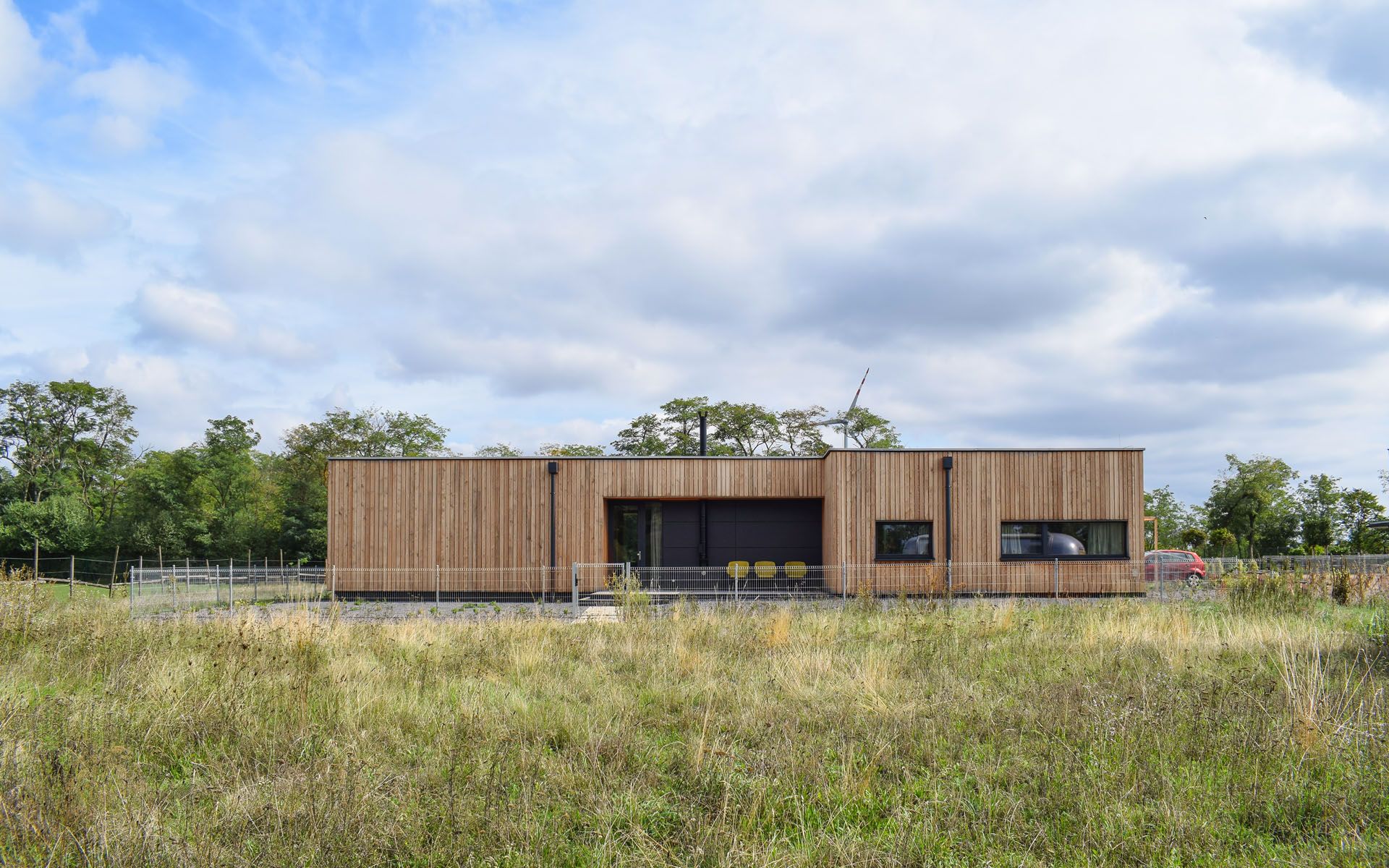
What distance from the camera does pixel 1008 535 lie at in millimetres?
18297

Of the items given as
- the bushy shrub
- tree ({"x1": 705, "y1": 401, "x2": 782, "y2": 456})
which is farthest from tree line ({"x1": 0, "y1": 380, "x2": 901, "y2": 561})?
the bushy shrub

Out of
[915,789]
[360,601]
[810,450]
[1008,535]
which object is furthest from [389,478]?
[810,450]

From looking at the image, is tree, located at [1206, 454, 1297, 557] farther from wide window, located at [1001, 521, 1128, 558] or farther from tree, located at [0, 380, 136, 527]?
tree, located at [0, 380, 136, 527]

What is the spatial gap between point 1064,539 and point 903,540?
3.41 meters

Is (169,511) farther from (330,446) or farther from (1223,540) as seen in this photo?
(1223,540)

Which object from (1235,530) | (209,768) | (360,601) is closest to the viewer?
(209,768)

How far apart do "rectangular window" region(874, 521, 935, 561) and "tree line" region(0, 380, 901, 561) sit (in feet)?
57.7

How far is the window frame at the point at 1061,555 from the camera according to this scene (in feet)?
59.2

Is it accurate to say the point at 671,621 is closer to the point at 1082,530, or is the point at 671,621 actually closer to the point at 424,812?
the point at 424,812

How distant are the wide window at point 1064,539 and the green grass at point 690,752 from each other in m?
9.67

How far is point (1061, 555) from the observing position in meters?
18.1

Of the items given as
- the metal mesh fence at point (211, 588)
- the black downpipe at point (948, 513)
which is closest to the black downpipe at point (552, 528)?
the metal mesh fence at point (211, 588)

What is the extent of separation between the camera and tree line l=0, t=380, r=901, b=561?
36.3 m

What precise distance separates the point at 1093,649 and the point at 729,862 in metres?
6.11
